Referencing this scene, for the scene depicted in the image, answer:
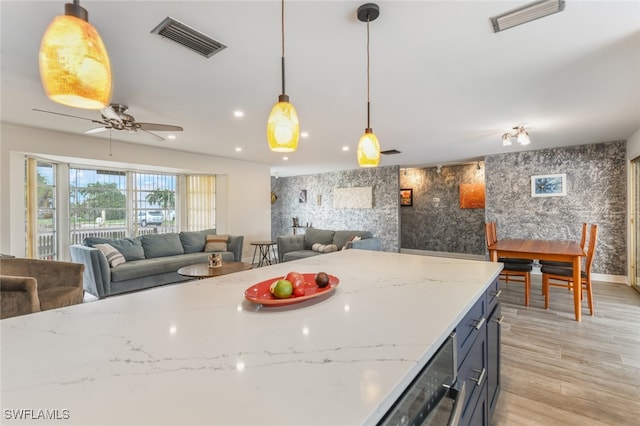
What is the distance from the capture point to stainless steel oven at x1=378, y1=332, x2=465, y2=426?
2.59 ft

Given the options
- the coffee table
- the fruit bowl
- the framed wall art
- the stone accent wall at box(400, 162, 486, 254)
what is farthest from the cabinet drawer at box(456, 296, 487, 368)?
the framed wall art

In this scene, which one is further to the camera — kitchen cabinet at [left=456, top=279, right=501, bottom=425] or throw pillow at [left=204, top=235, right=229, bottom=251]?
throw pillow at [left=204, top=235, right=229, bottom=251]

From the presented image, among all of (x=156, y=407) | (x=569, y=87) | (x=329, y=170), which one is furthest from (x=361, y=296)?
(x=329, y=170)

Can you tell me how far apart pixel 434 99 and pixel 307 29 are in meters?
1.70

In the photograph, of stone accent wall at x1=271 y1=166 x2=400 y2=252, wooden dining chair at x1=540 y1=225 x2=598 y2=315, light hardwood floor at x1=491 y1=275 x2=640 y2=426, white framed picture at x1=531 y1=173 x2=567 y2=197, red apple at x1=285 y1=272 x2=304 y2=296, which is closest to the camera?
red apple at x1=285 y1=272 x2=304 y2=296

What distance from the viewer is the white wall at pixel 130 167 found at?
392cm

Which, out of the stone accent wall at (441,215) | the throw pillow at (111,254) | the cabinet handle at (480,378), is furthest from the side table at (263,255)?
the cabinet handle at (480,378)

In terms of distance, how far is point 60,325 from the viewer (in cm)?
109

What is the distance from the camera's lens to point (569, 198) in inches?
213

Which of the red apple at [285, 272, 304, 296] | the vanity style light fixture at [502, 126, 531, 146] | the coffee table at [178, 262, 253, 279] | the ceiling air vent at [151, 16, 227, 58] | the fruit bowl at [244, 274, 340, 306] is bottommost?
the coffee table at [178, 262, 253, 279]

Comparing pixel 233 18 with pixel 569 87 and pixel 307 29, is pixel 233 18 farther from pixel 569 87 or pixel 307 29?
pixel 569 87

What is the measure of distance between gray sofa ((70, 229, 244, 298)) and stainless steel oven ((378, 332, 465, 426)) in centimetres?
442

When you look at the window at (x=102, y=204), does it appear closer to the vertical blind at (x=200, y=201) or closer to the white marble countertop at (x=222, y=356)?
the vertical blind at (x=200, y=201)

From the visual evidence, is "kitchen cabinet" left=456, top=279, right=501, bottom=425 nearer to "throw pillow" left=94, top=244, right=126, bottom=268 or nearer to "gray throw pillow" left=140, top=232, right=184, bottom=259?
"throw pillow" left=94, top=244, right=126, bottom=268
